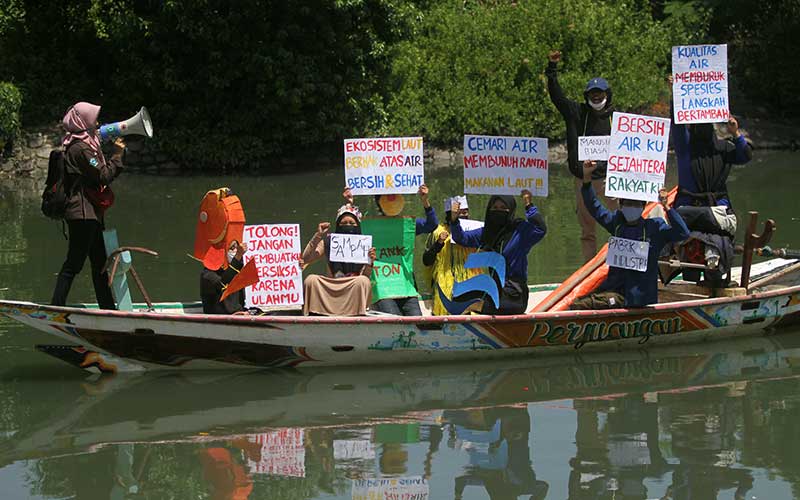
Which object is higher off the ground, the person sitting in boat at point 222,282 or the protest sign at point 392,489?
the person sitting in boat at point 222,282

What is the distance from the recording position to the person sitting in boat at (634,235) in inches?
391

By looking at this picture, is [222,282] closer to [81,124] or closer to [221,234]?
[221,234]

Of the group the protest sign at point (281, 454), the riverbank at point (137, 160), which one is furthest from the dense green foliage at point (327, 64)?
the protest sign at point (281, 454)

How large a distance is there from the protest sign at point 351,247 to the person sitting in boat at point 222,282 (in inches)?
27.9

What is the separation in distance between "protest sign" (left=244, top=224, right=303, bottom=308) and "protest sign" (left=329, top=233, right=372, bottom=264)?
0.40 meters

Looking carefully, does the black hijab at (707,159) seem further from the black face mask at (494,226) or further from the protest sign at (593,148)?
the black face mask at (494,226)

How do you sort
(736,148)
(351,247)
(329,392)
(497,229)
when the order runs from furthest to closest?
(736,148), (497,229), (351,247), (329,392)

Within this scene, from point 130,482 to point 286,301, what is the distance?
2721mm

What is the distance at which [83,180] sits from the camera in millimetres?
9766

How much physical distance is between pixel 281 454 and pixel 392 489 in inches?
39.4

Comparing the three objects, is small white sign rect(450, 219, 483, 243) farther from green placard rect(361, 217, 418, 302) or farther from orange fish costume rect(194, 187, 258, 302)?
orange fish costume rect(194, 187, 258, 302)

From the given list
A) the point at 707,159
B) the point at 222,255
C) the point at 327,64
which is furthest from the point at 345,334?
the point at 327,64

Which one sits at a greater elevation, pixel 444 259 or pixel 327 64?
pixel 327 64

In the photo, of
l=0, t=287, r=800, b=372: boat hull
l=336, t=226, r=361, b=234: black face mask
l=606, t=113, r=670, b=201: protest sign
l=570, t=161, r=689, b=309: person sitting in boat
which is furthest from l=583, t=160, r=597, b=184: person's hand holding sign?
l=336, t=226, r=361, b=234: black face mask
